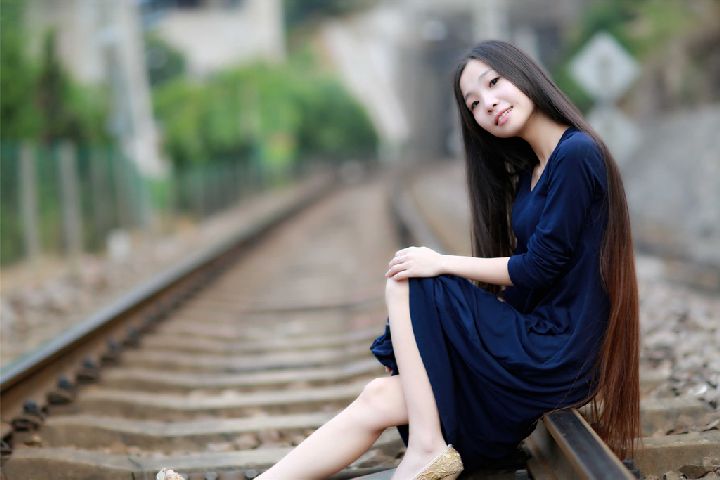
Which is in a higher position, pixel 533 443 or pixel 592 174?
pixel 592 174

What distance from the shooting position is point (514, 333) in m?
2.63

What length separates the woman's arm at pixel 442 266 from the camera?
2.64m

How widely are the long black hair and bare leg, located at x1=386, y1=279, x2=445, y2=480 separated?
0.48m

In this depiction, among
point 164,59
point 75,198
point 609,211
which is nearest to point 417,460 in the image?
point 609,211

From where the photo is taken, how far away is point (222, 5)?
51250 mm

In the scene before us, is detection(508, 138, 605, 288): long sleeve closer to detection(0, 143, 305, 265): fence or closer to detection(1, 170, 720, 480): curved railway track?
detection(1, 170, 720, 480): curved railway track

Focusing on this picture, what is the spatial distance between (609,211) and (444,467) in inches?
31.7

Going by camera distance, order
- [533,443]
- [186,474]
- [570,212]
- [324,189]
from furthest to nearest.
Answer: [324,189] → [186,474] → [533,443] → [570,212]

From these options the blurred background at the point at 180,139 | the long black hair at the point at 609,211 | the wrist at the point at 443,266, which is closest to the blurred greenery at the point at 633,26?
the blurred background at the point at 180,139

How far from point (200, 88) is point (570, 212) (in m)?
27.5

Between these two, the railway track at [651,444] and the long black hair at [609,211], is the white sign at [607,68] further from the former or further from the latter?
the long black hair at [609,211]

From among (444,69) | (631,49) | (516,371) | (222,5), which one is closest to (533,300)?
(516,371)

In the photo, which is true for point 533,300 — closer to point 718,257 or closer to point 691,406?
point 691,406

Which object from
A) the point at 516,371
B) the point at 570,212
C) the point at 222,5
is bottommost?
the point at 516,371
